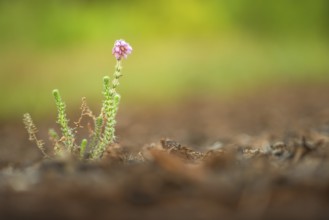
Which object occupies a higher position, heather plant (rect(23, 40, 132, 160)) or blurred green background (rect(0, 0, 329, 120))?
blurred green background (rect(0, 0, 329, 120))

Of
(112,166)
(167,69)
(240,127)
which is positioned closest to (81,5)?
(167,69)

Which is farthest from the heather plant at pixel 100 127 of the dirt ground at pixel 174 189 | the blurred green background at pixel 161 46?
the blurred green background at pixel 161 46

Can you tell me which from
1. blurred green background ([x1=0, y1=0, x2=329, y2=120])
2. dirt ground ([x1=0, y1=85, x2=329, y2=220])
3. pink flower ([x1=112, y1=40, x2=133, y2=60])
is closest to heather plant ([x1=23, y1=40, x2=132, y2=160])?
pink flower ([x1=112, y1=40, x2=133, y2=60])

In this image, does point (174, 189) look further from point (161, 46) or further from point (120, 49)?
point (161, 46)

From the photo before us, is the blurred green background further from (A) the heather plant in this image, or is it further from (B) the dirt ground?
(B) the dirt ground

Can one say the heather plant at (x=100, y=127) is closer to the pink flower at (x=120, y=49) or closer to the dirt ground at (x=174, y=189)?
the pink flower at (x=120, y=49)

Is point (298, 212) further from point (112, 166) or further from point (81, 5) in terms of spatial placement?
point (81, 5)
